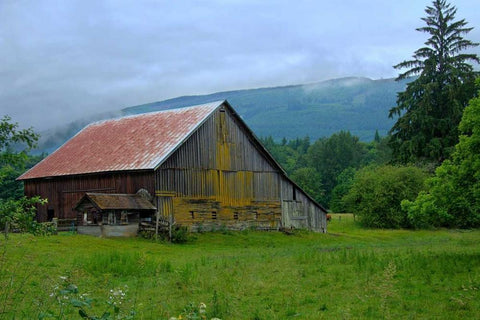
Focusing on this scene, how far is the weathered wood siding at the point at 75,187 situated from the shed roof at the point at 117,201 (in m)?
1.27

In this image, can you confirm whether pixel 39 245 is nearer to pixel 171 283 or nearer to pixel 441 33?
pixel 171 283

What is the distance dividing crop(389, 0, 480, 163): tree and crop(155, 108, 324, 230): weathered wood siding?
16.7 metres

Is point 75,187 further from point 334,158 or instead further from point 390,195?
point 334,158

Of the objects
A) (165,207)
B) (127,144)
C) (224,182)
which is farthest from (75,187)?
(224,182)

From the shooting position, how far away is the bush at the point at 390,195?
5716 centimetres

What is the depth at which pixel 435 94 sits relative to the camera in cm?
6200

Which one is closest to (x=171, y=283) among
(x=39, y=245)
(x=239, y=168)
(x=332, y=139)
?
(x=39, y=245)

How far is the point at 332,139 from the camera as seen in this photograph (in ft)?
463

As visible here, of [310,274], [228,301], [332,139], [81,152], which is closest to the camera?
[228,301]

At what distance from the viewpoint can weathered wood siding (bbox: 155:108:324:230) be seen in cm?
4216

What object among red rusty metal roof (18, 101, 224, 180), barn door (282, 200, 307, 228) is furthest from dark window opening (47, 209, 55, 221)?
barn door (282, 200, 307, 228)

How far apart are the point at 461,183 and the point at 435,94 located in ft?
145

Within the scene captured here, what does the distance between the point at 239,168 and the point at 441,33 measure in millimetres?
29416

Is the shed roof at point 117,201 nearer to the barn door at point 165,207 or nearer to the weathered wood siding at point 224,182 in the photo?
the barn door at point 165,207
